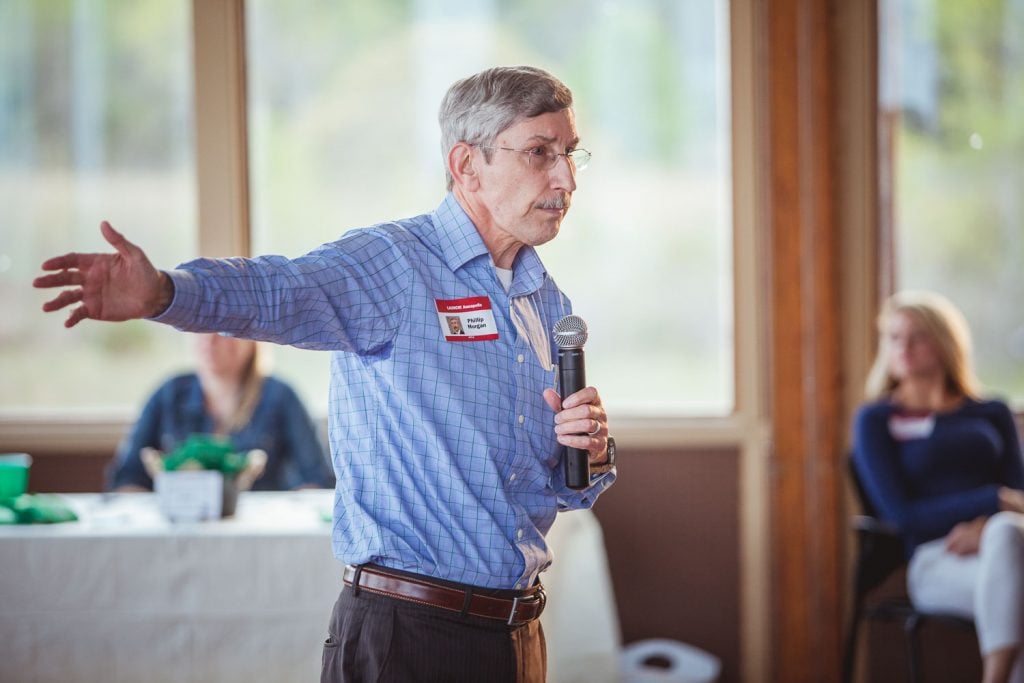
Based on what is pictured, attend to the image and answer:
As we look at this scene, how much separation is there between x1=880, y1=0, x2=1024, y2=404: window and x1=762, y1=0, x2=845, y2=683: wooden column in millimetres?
291

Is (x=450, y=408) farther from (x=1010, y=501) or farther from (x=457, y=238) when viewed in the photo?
(x=1010, y=501)

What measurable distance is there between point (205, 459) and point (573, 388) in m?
1.68

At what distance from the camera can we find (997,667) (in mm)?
3260

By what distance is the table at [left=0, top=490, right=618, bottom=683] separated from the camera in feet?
9.11

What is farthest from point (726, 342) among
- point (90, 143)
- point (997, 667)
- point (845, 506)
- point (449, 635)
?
point (449, 635)

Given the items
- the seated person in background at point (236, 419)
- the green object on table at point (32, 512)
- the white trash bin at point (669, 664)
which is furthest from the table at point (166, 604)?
the white trash bin at point (669, 664)

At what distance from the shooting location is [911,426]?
3.90 meters

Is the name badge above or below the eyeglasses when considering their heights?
below

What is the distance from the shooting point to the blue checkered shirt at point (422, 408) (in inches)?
62.1

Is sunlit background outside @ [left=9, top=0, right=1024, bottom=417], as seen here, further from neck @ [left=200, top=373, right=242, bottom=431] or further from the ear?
the ear

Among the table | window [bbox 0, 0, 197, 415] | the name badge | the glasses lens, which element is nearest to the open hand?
the glasses lens

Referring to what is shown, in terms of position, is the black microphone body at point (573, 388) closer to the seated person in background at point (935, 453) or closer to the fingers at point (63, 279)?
the fingers at point (63, 279)

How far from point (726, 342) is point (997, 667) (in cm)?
165

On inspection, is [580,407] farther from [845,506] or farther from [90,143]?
[90,143]
